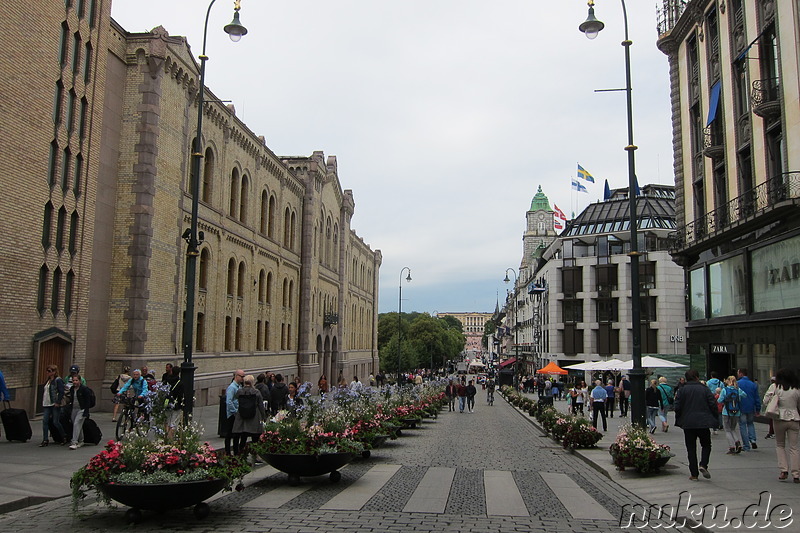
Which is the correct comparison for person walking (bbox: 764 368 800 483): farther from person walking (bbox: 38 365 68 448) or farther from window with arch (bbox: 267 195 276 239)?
window with arch (bbox: 267 195 276 239)

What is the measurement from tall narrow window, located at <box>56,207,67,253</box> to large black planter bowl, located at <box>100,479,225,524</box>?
1513 cm

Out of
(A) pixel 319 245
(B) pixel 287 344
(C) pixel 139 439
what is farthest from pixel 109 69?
(A) pixel 319 245

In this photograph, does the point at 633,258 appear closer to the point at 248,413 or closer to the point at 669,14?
the point at 248,413

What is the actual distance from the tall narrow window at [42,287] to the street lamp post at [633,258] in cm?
1642

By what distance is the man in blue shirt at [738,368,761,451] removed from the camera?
14.4m

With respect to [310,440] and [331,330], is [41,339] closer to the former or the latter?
[310,440]

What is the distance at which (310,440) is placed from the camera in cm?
1039

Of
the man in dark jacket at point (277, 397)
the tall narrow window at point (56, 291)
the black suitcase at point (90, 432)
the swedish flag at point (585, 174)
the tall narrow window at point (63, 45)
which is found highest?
the swedish flag at point (585, 174)

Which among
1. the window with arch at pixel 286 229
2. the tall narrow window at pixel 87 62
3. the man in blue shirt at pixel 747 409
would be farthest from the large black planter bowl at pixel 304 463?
the window with arch at pixel 286 229

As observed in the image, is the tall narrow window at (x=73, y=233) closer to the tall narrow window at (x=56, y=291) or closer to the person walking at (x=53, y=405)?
the tall narrow window at (x=56, y=291)

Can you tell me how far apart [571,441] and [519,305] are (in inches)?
3495

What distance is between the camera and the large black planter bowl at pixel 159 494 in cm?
743

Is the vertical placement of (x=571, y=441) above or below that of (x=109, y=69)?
below

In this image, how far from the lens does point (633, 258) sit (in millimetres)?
13844
